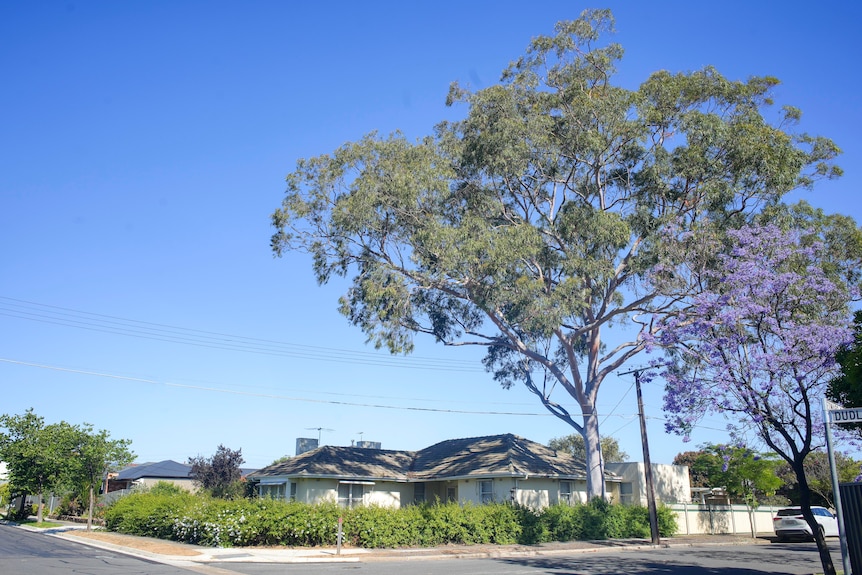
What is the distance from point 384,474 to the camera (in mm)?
35906

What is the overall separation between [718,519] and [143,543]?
101 ft

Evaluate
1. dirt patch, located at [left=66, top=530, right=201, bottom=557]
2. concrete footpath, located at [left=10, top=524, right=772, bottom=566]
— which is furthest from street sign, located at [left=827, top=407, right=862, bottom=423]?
dirt patch, located at [left=66, top=530, right=201, bottom=557]

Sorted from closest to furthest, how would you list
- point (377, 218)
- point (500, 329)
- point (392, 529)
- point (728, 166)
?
1. point (392, 529)
2. point (728, 166)
3. point (377, 218)
4. point (500, 329)

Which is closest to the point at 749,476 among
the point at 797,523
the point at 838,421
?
the point at 797,523

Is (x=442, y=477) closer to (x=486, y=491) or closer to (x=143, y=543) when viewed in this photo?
(x=486, y=491)

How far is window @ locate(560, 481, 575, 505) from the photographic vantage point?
35938 mm

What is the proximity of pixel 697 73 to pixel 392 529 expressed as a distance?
71.5ft

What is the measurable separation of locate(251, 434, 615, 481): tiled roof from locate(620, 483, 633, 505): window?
53.1 inches

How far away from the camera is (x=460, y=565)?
2056 centimetres

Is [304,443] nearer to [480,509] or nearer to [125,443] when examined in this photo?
[125,443]

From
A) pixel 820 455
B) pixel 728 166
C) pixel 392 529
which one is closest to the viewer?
pixel 392 529

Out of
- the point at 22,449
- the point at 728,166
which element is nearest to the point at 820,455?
the point at 728,166

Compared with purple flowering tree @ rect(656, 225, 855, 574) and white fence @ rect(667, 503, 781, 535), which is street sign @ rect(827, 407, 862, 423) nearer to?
purple flowering tree @ rect(656, 225, 855, 574)

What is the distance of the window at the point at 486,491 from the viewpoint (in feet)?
113
